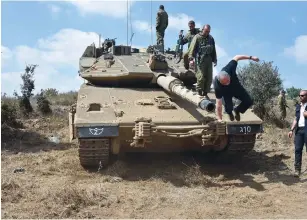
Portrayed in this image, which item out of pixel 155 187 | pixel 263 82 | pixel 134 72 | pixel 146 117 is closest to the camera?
pixel 155 187

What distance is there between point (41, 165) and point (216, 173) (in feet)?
11.3

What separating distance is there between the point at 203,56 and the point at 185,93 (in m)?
1.29

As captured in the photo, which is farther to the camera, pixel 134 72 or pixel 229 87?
pixel 134 72

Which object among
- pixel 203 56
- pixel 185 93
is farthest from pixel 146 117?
pixel 203 56

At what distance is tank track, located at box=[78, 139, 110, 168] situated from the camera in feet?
24.5

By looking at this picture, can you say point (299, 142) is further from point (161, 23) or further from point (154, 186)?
point (161, 23)

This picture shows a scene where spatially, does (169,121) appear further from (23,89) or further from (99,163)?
(23,89)

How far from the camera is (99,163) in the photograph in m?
7.83

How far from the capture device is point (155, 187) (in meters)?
6.86

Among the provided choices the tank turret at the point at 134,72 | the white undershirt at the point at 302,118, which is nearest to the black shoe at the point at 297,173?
the white undershirt at the point at 302,118

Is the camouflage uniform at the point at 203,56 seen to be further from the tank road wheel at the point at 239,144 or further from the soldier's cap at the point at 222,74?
the soldier's cap at the point at 222,74

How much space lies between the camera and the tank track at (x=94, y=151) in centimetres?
747

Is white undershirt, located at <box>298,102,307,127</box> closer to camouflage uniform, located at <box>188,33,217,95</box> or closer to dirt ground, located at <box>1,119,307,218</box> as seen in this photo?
dirt ground, located at <box>1,119,307,218</box>

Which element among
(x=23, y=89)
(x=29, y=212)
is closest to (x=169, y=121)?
(x=29, y=212)
